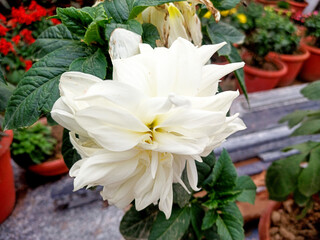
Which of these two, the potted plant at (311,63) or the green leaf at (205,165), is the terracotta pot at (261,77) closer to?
the potted plant at (311,63)

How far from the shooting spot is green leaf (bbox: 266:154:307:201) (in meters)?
1.03

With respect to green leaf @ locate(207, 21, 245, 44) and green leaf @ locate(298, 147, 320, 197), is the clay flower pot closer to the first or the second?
green leaf @ locate(298, 147, 320, 197)

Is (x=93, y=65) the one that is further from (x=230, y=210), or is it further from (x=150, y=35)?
(x=230, y=210)

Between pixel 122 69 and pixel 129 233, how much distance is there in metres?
0.58

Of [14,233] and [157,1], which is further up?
[157,1]

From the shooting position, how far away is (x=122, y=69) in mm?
365

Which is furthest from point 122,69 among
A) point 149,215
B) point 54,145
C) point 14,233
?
point 54,145

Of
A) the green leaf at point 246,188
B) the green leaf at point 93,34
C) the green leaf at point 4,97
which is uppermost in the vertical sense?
the green leaf at point 93,34

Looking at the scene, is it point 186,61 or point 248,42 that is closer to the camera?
point 186,61

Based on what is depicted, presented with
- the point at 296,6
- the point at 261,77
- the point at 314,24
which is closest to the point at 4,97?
the point at 314,24

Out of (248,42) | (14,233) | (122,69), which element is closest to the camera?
(122,69)

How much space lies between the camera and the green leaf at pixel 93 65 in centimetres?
45

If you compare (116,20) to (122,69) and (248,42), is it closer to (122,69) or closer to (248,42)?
(122,69)

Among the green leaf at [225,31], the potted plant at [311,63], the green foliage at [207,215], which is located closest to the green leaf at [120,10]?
the green leaf at [225,31]
